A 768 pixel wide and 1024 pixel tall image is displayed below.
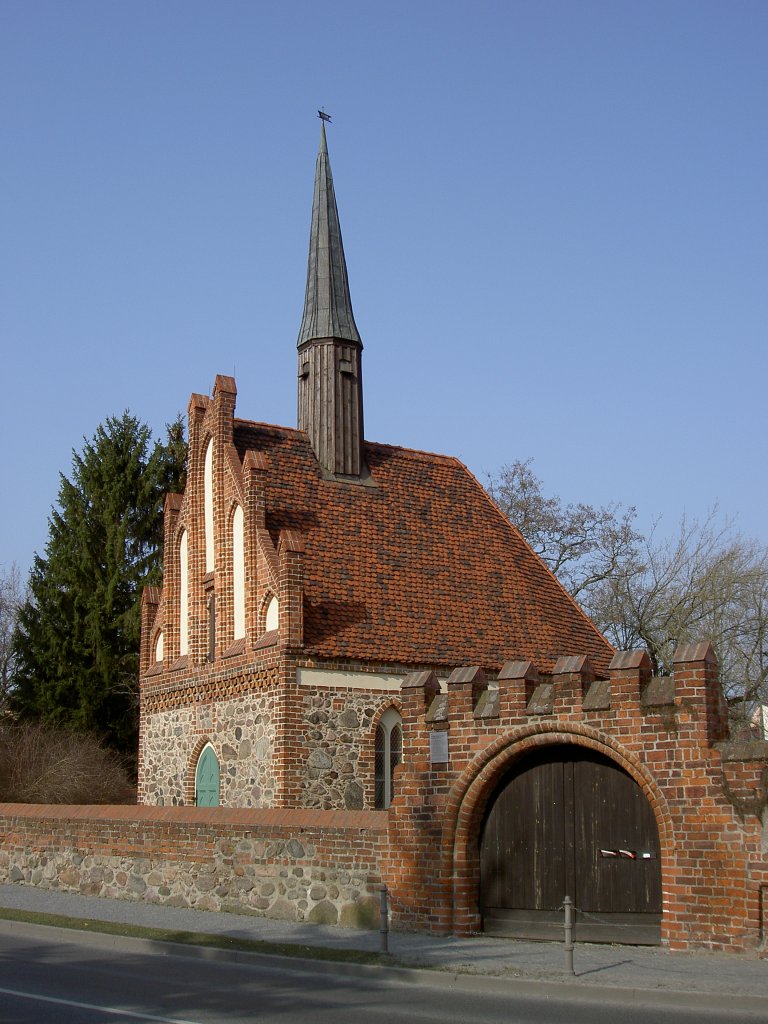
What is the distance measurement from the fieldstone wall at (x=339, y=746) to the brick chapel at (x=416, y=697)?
0.04 m

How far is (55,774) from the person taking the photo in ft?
88.5

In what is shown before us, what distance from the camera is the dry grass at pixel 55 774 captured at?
86.9 ft

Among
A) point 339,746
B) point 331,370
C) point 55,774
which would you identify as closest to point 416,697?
point 339,746

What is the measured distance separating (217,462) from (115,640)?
12838 millimetres

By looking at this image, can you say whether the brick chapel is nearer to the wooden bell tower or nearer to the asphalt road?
the wooden bell tower

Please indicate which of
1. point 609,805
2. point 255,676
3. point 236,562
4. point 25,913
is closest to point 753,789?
point 609,805

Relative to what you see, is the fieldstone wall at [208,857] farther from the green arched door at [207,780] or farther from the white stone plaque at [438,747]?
the green arched door at [207,780]

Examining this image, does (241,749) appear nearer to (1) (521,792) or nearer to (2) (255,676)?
(2) (255,676)

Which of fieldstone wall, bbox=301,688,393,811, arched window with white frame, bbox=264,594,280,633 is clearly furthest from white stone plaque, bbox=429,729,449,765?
arched window with white frame, bbox=264,594,280,633

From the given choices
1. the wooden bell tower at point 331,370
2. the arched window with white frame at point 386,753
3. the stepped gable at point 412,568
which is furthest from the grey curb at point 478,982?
the wooden bell tower at point 331,370

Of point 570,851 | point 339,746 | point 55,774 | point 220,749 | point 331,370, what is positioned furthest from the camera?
point 331,370

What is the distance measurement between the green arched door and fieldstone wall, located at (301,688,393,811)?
2.81 meters

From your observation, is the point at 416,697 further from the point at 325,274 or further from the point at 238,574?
the point at 325,274

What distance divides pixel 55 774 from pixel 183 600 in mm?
4903
